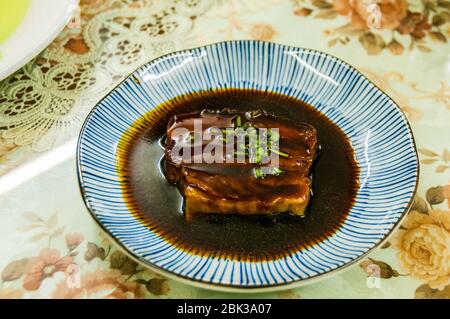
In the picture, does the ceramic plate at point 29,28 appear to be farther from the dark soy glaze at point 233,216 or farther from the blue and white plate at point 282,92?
the dark soy glaze at point 233,216

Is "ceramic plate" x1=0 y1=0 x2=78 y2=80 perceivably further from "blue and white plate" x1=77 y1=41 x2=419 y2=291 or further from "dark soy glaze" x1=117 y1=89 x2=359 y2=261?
"dark soy glaze" x1=117 y1=89 x2=359 y2=261

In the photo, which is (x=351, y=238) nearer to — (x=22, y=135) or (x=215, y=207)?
(x=215, y=207)

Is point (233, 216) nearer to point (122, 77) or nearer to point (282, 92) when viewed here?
point (282, 92)

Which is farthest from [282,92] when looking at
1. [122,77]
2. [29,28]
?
[29,28]

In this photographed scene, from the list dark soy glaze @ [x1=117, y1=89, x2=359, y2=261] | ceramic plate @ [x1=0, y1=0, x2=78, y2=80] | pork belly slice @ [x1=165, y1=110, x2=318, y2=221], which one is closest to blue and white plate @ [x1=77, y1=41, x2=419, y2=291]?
dark soy glaze @ [x1=117, y1=89, x2=359, y2=261]

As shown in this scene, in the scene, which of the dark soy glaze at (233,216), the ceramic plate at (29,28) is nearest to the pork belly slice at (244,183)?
the dark soy glaze at (233,216)

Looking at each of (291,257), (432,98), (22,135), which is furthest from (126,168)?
(432,98)

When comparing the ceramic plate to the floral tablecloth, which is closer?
the floral tablecloth
